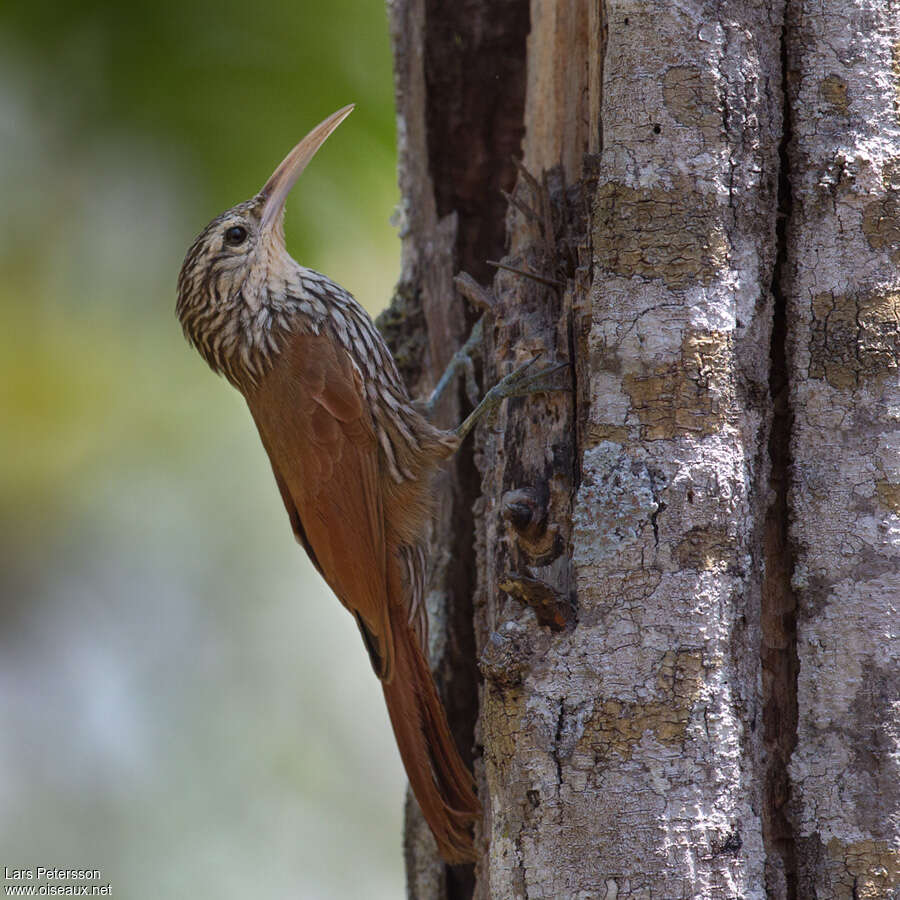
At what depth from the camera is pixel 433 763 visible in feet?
9.11

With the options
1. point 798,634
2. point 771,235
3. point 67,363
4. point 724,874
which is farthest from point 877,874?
point 67,363

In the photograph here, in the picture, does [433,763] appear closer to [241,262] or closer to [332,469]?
[332,469]

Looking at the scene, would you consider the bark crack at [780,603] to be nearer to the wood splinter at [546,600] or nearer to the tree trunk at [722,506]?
the tree trunk at [722,506]

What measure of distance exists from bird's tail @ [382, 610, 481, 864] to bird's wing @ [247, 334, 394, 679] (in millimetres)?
92

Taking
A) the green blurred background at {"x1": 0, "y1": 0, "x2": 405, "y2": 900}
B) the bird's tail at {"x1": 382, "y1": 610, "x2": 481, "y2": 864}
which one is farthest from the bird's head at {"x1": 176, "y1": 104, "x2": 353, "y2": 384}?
the bird's tail at {"x1": 382, "y1": 610, "x2": 481, "y2": 864}

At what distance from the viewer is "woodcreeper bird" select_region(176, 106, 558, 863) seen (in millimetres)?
2809

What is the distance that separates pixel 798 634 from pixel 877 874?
0.42 m

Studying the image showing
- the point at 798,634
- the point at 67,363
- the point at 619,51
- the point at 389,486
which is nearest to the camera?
the point at 798,634

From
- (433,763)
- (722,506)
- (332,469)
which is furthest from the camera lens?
(332,469)

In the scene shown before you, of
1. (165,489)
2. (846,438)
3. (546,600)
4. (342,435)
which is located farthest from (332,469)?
(165,489)

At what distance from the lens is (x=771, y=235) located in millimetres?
2094

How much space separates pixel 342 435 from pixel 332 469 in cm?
11

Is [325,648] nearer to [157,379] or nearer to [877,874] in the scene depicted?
[157,379]

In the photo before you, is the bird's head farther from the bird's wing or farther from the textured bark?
the textured bark
